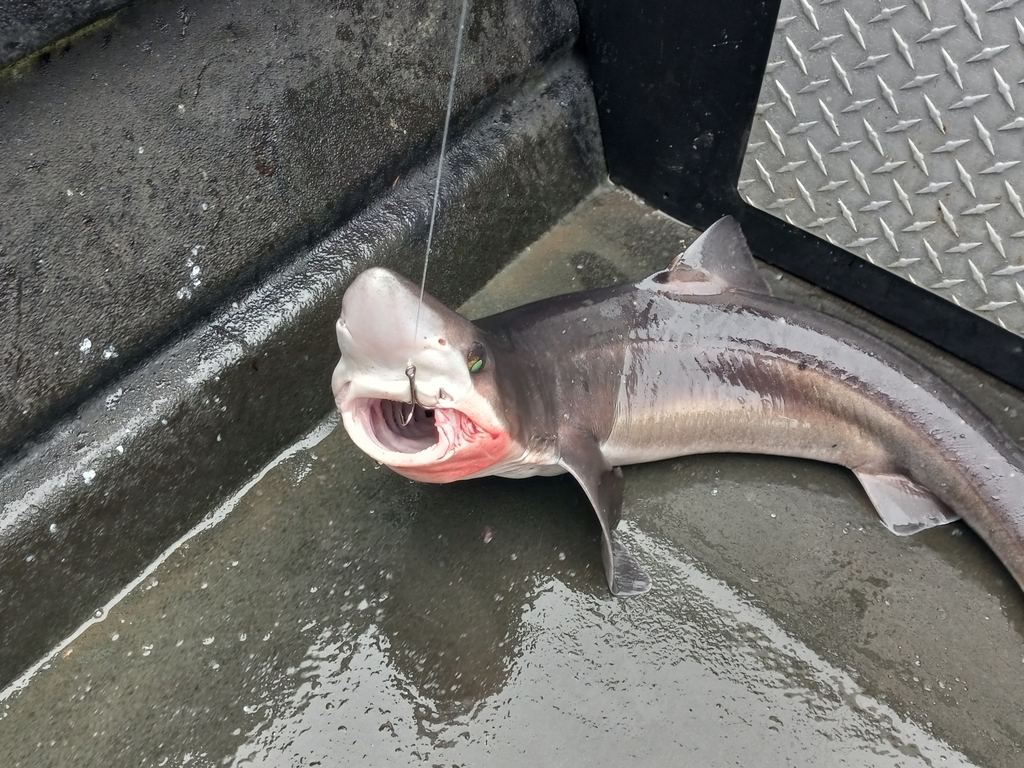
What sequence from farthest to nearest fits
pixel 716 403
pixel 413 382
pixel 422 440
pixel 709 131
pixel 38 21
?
pixel 709 131 < pixel 716 403 < pixel 422 440 < pixel 413 382 < pixel 38 21

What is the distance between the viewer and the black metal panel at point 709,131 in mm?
2436

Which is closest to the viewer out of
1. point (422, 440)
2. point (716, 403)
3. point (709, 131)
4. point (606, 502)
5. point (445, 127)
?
point (422, 440)

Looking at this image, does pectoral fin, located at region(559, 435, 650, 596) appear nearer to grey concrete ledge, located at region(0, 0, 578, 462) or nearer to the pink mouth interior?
the pink mouth interior

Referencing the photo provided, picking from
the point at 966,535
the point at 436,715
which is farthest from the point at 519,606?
the point at 966,535

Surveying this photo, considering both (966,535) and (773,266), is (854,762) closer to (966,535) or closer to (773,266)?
(966,535)

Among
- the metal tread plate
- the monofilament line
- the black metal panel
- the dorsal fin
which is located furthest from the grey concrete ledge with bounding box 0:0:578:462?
the metal tread plate

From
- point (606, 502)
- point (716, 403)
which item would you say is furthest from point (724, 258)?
point (606, 502)

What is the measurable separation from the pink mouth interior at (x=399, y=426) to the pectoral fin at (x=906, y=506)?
4.38ft

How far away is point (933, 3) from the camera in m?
1.98

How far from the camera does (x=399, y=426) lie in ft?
6.46

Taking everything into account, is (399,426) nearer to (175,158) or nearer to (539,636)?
(539,636)

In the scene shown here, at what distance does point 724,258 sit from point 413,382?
3.79ft

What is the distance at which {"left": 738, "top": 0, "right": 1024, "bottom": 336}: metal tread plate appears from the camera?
2.00 metres

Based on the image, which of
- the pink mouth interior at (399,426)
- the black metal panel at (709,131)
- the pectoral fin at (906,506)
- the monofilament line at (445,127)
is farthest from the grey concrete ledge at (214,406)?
the pectoral fin at (906,506)
